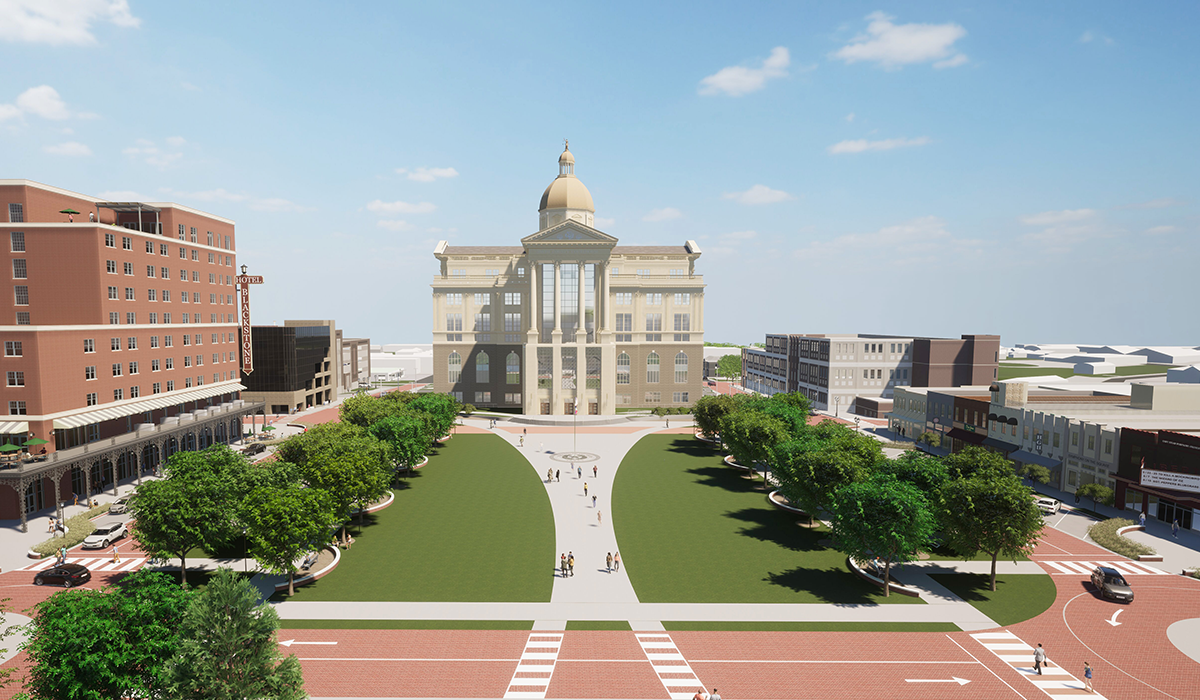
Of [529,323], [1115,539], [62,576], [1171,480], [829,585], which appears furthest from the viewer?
[529,323]

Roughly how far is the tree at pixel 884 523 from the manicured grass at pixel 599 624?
53.3 ft

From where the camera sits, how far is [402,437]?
203ft

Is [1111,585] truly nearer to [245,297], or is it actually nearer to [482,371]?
[482,371]

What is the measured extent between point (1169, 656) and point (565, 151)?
11952cm

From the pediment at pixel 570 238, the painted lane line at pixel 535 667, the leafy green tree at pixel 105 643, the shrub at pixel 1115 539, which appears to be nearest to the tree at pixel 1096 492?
the shrub at pixel 1115 539

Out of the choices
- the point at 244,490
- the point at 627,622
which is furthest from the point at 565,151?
the point at 627,622

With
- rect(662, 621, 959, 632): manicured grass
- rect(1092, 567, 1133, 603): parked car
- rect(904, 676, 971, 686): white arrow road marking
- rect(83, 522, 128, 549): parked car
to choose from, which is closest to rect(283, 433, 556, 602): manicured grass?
rect(662, 621, 959, 632): manicured grass

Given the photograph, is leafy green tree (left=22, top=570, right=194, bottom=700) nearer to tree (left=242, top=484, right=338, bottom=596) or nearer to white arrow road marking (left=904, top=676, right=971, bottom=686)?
tree (left=242, top=484, right=338, bottom=596)

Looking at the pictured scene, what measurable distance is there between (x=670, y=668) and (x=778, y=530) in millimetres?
24930

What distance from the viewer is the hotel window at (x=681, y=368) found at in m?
123

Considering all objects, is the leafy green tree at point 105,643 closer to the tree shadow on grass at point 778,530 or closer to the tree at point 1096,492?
the tree shadow on grass at point 778,530

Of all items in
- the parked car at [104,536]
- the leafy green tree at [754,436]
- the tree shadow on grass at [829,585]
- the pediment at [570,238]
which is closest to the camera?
the tree shadow on grass at [829,585]

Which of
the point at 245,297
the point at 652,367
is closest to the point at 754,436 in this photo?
the point at 652,367

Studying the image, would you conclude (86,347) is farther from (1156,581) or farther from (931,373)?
(931,373)
